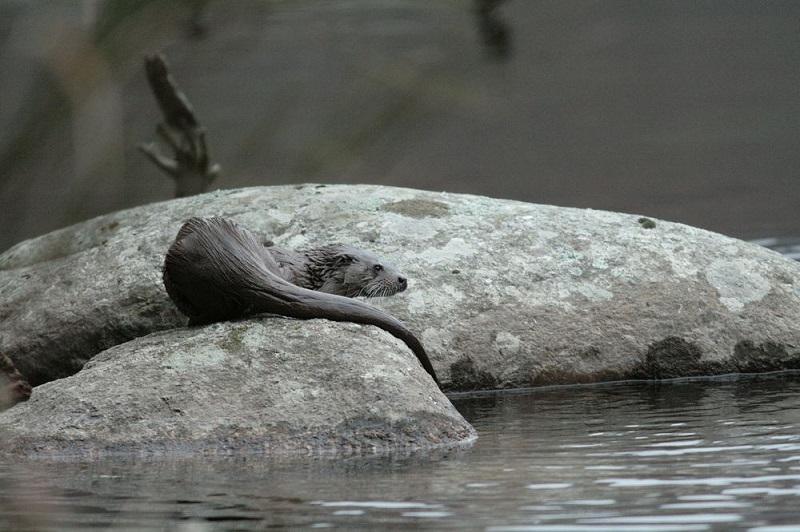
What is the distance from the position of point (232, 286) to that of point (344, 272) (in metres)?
1.23

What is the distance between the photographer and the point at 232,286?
636 centimetres

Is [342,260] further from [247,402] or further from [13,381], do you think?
[13,381]

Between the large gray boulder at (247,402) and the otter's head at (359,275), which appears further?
the otter's head at (359,275)

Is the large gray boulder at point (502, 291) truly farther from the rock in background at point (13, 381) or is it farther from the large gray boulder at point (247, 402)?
the rock in background at point (13, 381)

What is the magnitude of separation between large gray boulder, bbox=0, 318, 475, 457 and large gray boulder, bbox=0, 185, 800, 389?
7.13 feet

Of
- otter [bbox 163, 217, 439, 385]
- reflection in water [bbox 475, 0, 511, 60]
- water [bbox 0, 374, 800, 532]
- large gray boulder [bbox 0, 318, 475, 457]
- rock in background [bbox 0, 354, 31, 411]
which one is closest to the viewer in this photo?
reflection in water [bbox 475, 0, 511, 60]

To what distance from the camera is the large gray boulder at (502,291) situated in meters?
8.36

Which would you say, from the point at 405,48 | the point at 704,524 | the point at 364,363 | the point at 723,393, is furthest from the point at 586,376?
the point at 405,48

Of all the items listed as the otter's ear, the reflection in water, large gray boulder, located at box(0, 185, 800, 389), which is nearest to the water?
the otter's ear

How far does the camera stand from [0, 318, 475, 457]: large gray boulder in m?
5.59

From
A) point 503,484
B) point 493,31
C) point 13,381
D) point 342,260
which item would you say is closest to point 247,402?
point 13,381

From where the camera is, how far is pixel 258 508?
409 cm

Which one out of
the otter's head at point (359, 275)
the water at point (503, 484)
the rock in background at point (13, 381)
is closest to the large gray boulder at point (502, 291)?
the otter's head at point (359, 275)

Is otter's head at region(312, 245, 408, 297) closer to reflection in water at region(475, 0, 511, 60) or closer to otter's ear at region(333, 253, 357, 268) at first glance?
otter's ear at region(333, 253, 357, 268)
